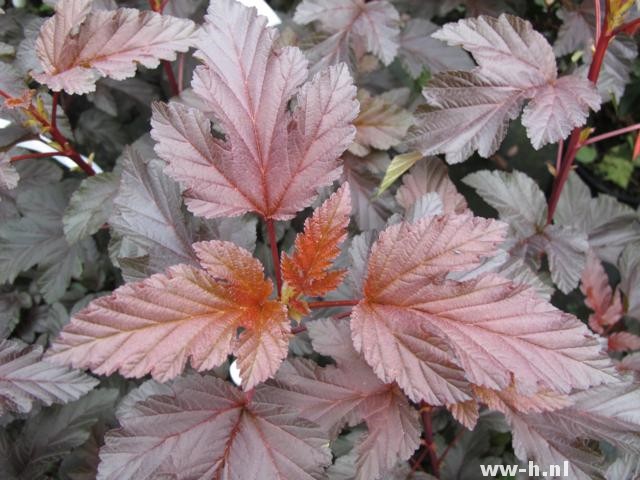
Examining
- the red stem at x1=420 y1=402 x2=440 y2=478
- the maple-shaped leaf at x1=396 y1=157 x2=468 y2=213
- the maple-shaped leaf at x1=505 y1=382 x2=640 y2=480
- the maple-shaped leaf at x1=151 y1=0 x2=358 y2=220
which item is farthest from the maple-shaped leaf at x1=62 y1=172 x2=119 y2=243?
the maple-shaped leaf at x1=505 y1=382 x2=640 y2=480

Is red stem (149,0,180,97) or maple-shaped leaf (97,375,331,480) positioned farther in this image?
red stem (149,0,180,97)

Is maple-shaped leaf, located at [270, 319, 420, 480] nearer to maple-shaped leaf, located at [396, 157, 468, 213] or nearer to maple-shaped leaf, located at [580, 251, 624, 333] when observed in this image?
maple-shaped leaf, located at [396, 157, 468, 213]

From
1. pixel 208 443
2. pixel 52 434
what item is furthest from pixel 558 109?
pixel 52 434

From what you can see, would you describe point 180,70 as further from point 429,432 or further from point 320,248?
point 429,432

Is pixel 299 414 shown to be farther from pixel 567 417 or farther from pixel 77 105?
pixel 77 105

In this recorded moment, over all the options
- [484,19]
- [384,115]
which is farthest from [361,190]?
[484,19]

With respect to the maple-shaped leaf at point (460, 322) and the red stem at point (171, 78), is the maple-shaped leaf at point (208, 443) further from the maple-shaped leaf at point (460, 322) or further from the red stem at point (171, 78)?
the red stem at point (171, 78)
